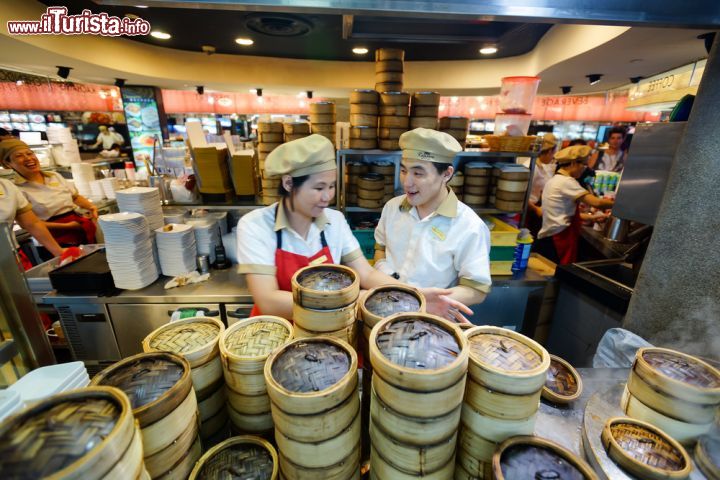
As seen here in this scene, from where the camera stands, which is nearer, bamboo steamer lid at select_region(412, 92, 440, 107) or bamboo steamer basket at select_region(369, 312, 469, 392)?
bamboo steamer basket at select_region(369, 312, 469, 392)

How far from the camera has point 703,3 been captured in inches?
39.4

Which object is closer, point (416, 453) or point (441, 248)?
point (416, 453)

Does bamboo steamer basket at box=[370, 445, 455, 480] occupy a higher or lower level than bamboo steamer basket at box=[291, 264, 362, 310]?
Result: lower

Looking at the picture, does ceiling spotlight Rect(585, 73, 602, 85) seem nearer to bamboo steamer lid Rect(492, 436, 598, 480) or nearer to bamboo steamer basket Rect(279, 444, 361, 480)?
bamboo steamer lid Rect(492, 436, 598, 480)

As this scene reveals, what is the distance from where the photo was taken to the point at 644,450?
0.87 metres

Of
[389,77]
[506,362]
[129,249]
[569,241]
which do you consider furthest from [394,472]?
[569,241]

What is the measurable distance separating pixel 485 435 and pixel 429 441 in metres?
0.16

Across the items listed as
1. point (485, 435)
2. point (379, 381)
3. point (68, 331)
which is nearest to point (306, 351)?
point (379, 381)

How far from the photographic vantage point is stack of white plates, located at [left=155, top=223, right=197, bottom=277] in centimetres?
284

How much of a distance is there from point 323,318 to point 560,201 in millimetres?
4395

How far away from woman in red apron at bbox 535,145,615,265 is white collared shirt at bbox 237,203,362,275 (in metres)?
3.55

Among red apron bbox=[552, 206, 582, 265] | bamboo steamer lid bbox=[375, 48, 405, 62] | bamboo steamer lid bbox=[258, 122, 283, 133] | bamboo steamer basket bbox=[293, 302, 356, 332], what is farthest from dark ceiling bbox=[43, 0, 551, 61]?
bamboo steamer basket bbox=[293, 302, 356, 332]

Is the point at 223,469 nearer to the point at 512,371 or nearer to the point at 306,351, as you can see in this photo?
the point at 306,351

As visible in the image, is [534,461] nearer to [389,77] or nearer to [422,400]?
[422,400]
